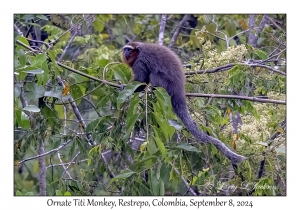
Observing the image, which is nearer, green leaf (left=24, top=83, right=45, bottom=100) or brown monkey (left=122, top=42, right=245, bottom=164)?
green leaf (left=24, top=83, right=45, bottom=100)

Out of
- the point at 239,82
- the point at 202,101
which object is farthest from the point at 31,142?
the point at 239,82

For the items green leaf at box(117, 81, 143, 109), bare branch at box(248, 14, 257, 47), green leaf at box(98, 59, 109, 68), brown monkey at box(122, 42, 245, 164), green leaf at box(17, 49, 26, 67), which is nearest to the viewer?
green leaf at box(17, 49, 26, 67)

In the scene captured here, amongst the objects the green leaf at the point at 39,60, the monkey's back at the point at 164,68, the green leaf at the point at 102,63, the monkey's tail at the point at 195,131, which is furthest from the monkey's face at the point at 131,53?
the green leaf at the point at 39,60

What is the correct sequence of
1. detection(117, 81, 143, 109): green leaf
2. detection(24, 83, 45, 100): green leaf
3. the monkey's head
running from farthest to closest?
the monkey's head < detection(24, 83, 45, 100): green leaf < detection(117, 81, 143, 109): green leaf

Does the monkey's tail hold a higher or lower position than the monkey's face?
lower

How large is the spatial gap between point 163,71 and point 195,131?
0.88 m

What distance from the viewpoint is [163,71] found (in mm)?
4750

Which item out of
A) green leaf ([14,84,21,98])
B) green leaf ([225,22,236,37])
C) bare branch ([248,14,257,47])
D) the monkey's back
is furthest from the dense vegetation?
green leaf ([225,22,236,37])

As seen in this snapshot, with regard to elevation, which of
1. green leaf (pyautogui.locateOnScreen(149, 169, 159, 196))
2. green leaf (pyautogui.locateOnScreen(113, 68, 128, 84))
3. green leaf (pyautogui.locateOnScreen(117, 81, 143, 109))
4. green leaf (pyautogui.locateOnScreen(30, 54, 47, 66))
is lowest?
green leaf (pyautogui.locateOnScreen(149, 169, 159, 196))

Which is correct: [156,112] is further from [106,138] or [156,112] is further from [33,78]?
[33,78]

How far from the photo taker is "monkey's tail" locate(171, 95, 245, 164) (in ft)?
12.7

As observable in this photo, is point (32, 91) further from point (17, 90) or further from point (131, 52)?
point (131, 52)

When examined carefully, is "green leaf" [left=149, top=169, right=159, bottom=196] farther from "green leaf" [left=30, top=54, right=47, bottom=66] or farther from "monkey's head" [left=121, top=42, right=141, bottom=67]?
"monkey's head" [left=121, top=42, right=141, bottom=67]

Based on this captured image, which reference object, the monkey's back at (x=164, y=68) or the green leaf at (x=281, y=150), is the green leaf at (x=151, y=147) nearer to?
the green leaf at (x=281, y=150)
